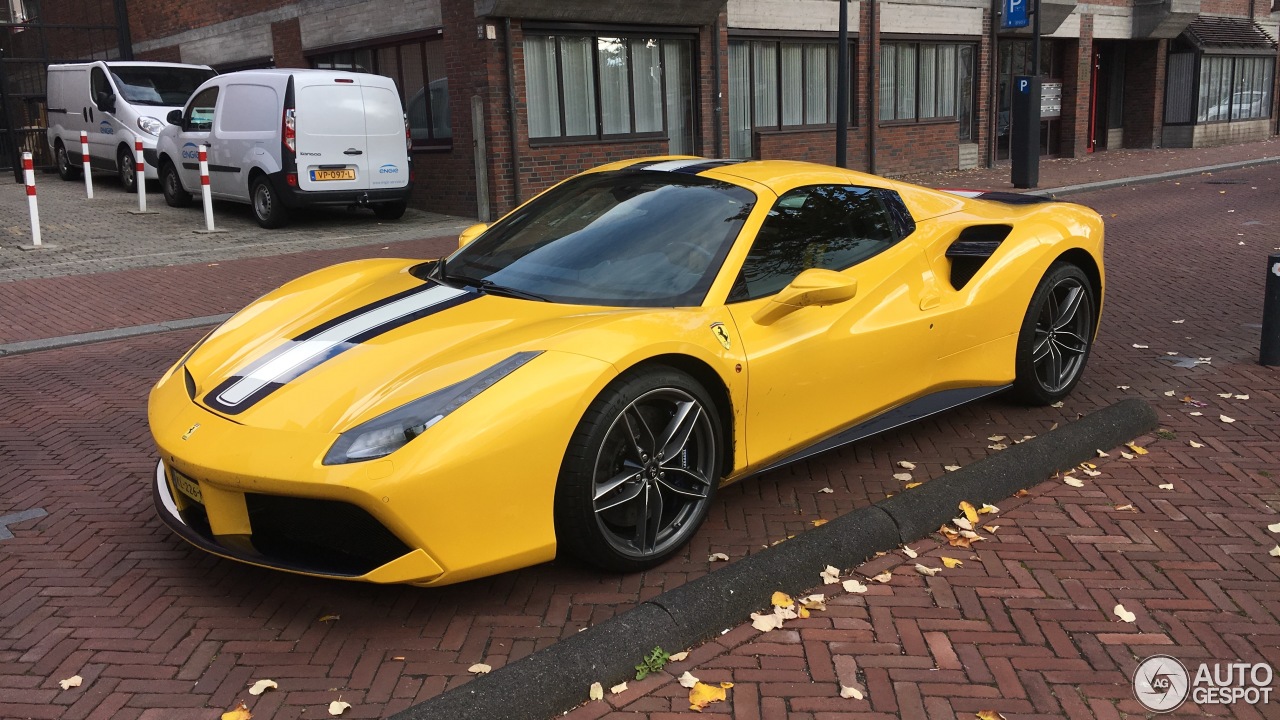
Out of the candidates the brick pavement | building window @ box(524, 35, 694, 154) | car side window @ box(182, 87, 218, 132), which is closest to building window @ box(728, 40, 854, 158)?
building window @ box(524, 35, 694, 154)

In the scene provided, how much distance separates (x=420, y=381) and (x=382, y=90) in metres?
11.4

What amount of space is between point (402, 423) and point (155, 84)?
16783 millimetres

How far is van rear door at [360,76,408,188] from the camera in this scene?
1367 centimetres

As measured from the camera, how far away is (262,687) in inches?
118

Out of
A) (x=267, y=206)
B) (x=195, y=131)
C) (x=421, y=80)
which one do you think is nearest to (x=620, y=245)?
(x=267, y=206)

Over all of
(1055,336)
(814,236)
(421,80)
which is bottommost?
(1055,336)

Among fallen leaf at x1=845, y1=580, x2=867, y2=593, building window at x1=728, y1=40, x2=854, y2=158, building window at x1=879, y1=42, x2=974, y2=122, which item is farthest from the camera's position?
building window at x1=879, y1=42, x2=974, y2=122

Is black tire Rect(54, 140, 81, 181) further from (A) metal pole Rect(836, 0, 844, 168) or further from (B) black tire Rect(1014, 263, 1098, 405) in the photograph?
(B) black tire Rect(1014, 263, 1098, 405)

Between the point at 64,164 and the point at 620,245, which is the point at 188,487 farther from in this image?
the point at 64,164

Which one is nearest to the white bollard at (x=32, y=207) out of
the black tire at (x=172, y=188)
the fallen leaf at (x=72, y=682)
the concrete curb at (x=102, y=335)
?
the black tire at (x=172, y=188)

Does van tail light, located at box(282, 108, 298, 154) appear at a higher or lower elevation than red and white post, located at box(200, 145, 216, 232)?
higher

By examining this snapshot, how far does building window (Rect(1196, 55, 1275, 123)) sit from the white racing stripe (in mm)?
30345

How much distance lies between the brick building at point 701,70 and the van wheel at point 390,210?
40.1 inches

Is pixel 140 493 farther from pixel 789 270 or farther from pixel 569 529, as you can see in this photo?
pixel 789 270
